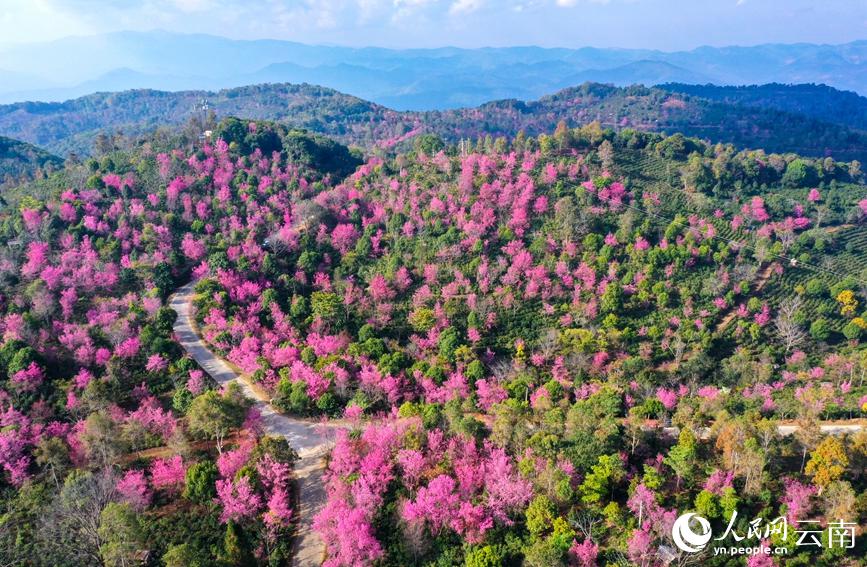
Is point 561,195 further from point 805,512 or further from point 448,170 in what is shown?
point 805,512

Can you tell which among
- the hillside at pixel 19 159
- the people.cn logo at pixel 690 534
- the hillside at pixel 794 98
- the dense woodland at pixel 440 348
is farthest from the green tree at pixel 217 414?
the hillside at pixel 794 98

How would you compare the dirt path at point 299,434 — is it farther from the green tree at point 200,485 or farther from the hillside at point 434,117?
the hillside at point 434,117

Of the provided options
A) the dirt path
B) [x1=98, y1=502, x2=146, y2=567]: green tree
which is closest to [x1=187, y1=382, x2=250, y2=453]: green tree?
the dirt path

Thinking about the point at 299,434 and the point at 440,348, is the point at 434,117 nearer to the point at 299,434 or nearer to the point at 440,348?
the point at 440,348

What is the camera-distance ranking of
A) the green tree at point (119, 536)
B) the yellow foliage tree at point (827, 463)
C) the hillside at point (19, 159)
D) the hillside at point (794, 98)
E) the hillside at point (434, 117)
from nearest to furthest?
the green tree at point (119, 536) < the yellow foliage tree at point (827, 463) < the hillside at point (19, 159) < the hillside at point (434, 117) < the hillside at point (794, 98)

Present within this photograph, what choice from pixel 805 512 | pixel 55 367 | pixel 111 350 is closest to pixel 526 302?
pixel 805 512

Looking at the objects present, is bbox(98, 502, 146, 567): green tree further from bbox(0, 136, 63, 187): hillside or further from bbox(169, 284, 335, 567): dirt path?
bbox(0, 136, 63, 187): hillside

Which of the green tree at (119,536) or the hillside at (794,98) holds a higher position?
the hillside at (794,98)
